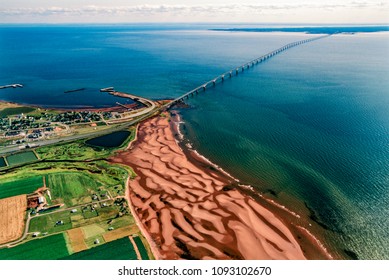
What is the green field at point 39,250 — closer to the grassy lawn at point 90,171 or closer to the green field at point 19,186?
the grassy lawn at point 90,171

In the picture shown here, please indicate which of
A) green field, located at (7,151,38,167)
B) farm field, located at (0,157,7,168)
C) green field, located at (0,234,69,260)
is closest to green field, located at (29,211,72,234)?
green field, located at (0,234,69,260)

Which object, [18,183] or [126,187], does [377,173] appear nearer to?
[126,187]

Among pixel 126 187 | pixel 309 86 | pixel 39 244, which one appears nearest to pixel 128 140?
pixel 126 187

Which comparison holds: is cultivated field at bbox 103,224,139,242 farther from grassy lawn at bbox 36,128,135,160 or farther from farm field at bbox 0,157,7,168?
farm field at bbox 0,157,7,168

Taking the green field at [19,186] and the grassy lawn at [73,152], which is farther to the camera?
the grassy lawn at [73,152]

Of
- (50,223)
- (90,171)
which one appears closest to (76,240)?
(50,223)

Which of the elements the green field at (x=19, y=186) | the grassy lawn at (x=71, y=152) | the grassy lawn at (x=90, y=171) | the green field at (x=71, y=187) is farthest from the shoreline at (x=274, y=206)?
the green field at (x=19, y=186)
